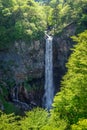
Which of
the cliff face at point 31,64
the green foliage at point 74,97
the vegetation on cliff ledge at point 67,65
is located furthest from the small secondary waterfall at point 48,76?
the green foliage at point 74,97

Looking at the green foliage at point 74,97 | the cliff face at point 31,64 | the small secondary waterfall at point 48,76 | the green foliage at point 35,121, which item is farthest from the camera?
the small secondary waterfall at point 48,76

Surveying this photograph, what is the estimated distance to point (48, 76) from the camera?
52.2 metres

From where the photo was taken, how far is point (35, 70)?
51.6 metres

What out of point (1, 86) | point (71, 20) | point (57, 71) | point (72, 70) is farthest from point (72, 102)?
point (71, 20)

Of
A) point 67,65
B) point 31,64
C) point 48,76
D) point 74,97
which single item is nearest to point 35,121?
point 74,97

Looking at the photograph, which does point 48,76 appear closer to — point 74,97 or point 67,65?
point 67,65

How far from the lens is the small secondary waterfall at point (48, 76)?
50.2 m

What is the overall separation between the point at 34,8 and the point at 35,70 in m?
11.4

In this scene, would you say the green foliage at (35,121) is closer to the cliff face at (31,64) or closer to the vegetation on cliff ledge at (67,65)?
the vegetation on cliff ledge at (67,65)

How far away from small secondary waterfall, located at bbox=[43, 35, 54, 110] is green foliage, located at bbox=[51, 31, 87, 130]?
76.4ft

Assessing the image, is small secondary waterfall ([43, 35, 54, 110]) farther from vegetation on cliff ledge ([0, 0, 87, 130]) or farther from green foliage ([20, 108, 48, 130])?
green foliage ([20, 108, 48, 130])

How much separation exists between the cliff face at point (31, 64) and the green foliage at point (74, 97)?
23429mm

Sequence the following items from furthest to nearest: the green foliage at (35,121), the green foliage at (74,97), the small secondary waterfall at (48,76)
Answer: the small secondary waterfall at (48,76), the green foliage at (74,97), the green foliage at (35,121)

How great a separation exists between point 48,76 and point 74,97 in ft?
87.3
